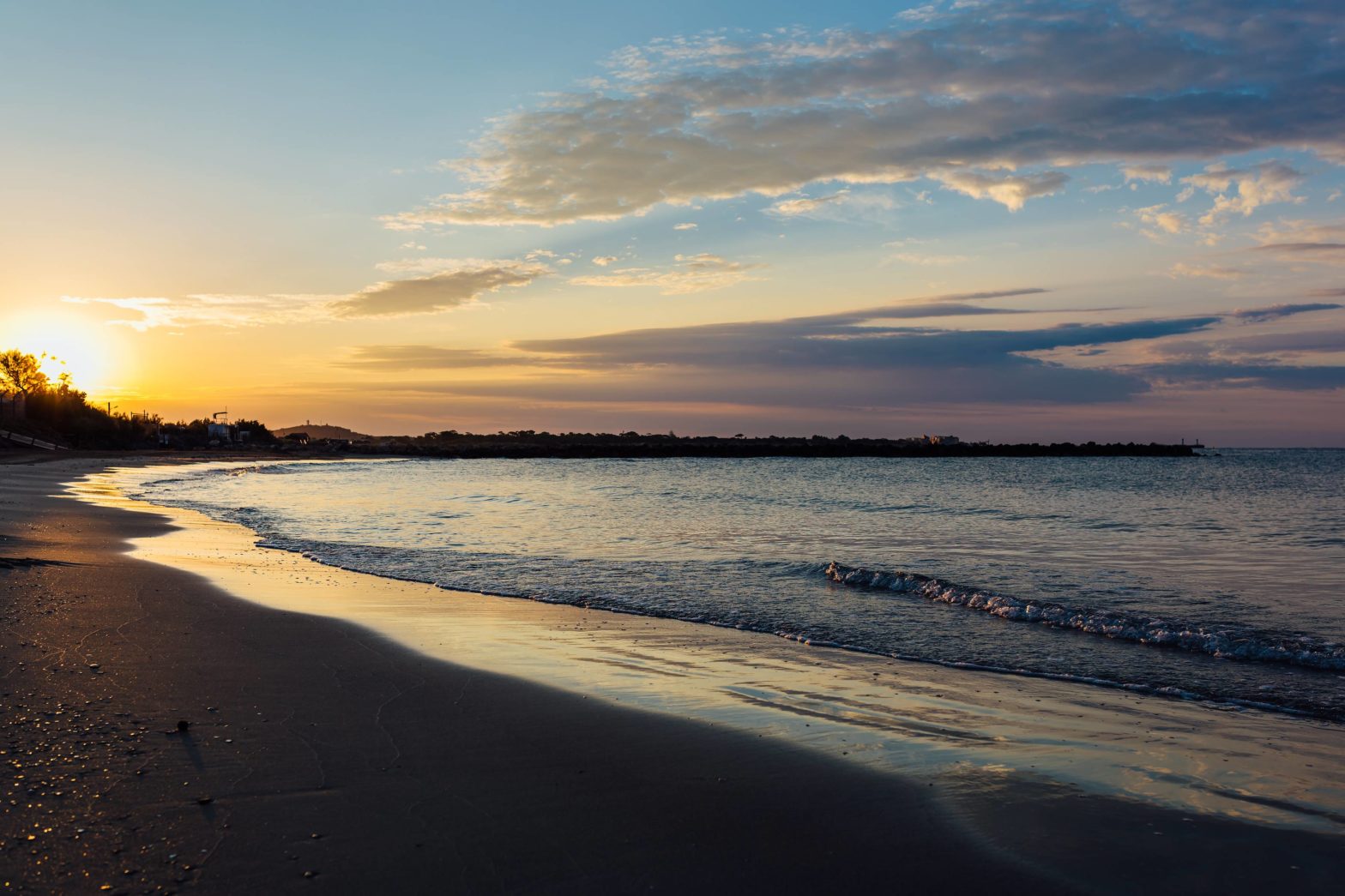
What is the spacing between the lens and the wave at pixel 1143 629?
9.83m

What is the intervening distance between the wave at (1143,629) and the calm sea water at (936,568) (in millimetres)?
33

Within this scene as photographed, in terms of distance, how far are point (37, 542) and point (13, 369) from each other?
11141 cm

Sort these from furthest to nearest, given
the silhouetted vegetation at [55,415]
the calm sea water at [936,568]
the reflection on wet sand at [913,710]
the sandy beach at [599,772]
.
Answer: the silhouetted vegetation at [55,415], the calm sea water at [936,568], the reflection on wet sand at [913,710], the sandy beach at [599,772]

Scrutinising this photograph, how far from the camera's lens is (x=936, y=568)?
17.0 m

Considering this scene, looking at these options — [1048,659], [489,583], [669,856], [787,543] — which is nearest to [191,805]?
[669,856]

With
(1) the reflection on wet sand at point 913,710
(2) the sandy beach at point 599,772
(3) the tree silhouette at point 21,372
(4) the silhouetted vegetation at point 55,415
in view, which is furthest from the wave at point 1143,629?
(3) the tree silhouette at point 21,372

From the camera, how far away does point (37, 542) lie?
53.0ft

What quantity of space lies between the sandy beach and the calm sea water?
189 cm

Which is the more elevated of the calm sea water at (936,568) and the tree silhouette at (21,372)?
the tree silhouette at (21,372)

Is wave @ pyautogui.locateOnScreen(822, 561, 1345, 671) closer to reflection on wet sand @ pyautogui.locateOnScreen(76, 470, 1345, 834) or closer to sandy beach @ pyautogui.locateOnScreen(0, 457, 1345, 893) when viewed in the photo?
reflection on wet sand @ pyautogui.locateOnScreen(76, 470, 1345, 834)

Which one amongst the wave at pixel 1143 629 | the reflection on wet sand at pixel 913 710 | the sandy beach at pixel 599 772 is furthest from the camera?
the wave at pixel 1143 629

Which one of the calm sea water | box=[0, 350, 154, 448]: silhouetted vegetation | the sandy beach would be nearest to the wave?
the calm sea water

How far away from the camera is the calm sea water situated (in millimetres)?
10062

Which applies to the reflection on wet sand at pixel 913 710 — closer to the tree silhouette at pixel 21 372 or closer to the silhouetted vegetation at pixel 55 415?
the silhouetted vegetation at pixel 55 415
